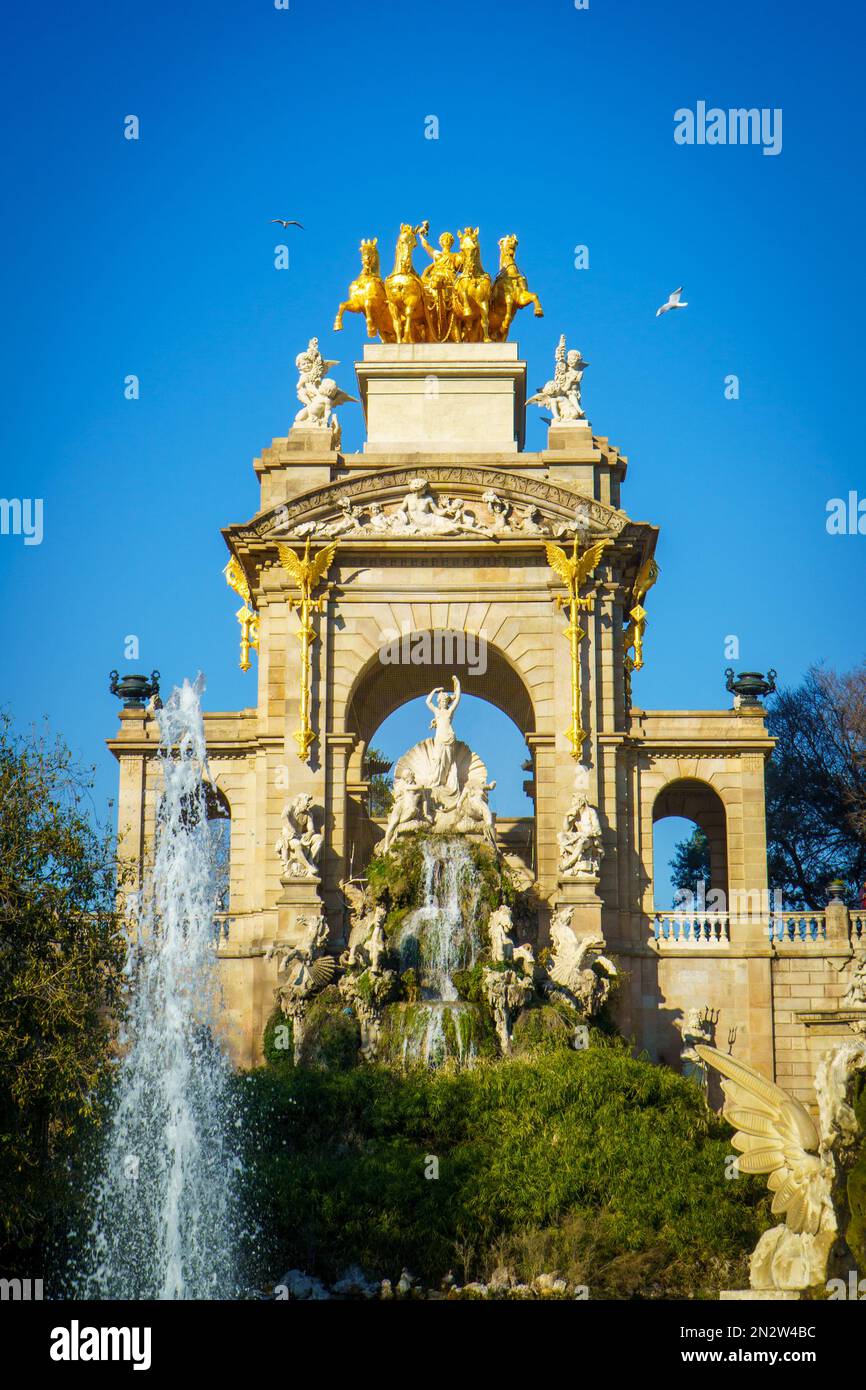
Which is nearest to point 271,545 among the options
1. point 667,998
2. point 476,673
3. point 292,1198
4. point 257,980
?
point 476,673

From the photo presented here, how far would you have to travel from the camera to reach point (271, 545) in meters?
45.0

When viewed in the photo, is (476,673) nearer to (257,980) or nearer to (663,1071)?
(257,980)

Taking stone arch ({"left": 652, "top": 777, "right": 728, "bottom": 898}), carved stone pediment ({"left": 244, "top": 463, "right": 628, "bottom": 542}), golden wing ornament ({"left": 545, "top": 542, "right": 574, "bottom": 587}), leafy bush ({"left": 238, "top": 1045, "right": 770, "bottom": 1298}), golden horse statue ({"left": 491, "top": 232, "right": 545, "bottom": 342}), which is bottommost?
leafy bush ({"left": 238, "top": 1045, "right": 770, "bottom": 1298})

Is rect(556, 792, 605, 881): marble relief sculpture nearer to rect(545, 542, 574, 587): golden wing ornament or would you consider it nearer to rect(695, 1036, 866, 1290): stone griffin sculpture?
rect(545, 542, 574, 587): golden wing ornament

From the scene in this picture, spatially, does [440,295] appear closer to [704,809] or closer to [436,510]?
[436,510]

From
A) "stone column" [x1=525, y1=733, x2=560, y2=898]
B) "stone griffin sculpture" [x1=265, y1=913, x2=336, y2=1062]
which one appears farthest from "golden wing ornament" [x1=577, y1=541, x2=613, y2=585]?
"stone griffin sculpture" [x1=265, y1=913, x2=336, y2=1062]

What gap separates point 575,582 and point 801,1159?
19.6m

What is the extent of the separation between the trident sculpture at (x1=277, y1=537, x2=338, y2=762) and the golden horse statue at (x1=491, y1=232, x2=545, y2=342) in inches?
285

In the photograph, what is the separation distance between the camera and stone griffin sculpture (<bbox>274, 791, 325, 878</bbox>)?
42.9 metres

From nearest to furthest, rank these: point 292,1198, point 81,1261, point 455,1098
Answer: point 81,1261, point 292,1198, point 455,1098

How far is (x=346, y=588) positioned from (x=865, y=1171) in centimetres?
2139

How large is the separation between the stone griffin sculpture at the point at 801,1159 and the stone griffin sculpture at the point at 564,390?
21.5 metres
